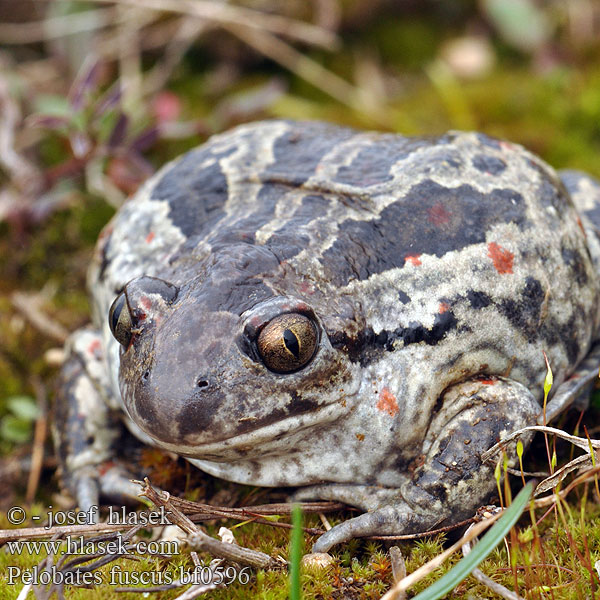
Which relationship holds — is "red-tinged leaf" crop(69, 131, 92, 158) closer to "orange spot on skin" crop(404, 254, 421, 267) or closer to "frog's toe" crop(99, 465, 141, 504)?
"frog's toe" crop(99, 465, 141, 504)

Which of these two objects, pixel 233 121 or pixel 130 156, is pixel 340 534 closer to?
pixel 130 156

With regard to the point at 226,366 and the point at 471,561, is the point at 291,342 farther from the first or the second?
the point at 471,561

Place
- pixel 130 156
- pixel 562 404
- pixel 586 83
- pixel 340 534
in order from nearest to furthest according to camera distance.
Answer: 1. pixel 340 534
2. pixel 562 404
3. pixel 130 156
4. pixel 586 83

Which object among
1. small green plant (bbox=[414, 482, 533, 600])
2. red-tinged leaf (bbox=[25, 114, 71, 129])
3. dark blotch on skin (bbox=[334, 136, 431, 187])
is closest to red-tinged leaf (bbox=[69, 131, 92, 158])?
red-tinged leaf (bbox=[25, 114, 71, 129])

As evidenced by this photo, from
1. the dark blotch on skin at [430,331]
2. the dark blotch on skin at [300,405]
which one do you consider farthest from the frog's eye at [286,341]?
the dark blotch on skin at [430,331]

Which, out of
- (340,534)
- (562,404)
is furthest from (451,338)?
(340,534)
